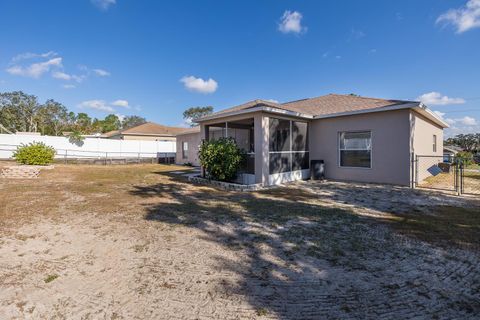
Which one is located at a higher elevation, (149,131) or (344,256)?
(149,131)

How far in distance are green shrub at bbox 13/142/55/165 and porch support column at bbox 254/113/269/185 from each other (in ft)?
42.5

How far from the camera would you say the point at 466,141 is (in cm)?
4091

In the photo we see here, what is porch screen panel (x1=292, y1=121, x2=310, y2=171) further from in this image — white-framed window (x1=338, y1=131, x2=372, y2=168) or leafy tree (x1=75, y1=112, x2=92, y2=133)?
leafy tree (x1=75, y1=112, x2=92, y2=133)

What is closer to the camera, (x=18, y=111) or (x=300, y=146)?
(x=300, y=146)

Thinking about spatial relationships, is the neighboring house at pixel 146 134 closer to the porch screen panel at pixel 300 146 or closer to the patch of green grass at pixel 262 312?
the porch screen panel at pixel 300 146

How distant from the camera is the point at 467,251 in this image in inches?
141

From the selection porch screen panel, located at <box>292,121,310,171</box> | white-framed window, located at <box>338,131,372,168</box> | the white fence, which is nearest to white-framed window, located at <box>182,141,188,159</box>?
the white fence

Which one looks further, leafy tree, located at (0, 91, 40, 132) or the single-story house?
leafy tree, located at (0, 91, 40, 132)

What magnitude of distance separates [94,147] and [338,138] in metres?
23.7

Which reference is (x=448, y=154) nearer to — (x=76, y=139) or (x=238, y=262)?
(x=238, y=262)

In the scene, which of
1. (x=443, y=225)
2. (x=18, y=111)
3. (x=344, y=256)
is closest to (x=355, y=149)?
(x=443, y=225)

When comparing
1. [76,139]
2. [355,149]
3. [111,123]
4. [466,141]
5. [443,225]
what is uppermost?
[111,123]

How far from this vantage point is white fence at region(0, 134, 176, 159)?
66.4 feet

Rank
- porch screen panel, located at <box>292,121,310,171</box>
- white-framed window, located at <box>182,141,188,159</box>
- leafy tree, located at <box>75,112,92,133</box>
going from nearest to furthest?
porch screen panel, located at <box>292,121,310,171</box> < white-framed window, located at <box>182,141,188,159</box> < leafy tree, located at <box>75,112,92,133</box>
